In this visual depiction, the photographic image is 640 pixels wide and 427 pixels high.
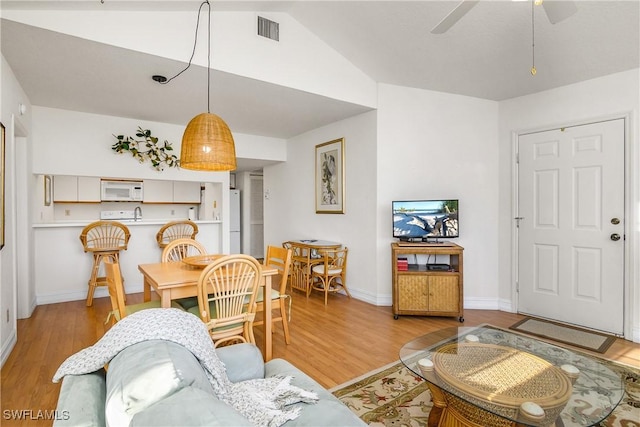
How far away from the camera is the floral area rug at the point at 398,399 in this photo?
186cm

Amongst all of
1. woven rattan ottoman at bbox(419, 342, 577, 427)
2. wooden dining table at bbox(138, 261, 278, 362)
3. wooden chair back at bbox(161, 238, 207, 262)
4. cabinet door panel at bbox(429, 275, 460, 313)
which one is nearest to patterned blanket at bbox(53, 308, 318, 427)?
woven rattan ottoman at bbox(419, 342, 577, 427)

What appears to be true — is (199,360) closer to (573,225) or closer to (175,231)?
(573,225)

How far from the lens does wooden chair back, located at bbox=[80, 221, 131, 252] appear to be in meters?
3.97

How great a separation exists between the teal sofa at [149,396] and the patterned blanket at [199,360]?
33 millimetres

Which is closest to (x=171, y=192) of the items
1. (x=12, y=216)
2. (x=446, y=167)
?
(x=12, y=216)

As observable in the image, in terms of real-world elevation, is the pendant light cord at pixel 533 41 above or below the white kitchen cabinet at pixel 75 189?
above

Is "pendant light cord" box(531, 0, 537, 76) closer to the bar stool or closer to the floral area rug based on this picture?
the floral area rug

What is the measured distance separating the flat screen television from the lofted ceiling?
1358 millimetres

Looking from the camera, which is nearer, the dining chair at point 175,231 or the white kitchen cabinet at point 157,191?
the dining chair at point 175,231

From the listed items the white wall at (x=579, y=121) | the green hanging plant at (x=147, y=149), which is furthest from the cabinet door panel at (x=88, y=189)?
the white wall at (x=579, y=121)

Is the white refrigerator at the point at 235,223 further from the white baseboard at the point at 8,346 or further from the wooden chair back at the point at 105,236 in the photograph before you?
the white baseboard at the point at 8,346

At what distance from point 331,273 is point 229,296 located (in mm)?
2154

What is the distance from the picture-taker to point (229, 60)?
9.99 ft

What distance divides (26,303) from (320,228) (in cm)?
364
